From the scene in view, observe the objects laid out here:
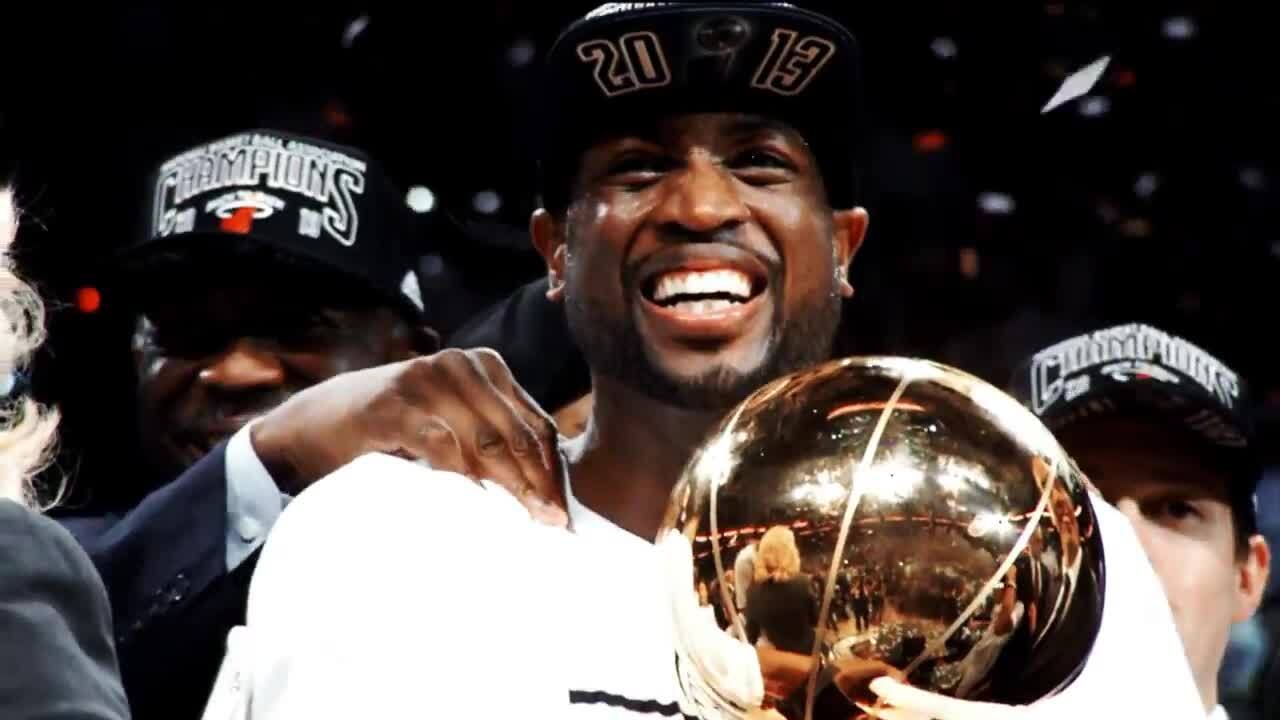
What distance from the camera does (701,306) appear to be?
6.29 feet

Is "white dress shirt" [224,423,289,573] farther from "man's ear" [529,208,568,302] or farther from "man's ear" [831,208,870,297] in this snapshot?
"man's ear" [831,208,870,297]

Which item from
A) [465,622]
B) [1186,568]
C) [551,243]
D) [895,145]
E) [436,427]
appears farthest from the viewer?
[895,145]

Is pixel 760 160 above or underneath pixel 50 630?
above

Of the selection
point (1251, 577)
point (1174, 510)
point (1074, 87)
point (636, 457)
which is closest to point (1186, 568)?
point (1174, 510)

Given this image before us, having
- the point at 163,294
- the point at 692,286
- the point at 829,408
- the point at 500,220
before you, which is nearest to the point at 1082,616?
the point at 829,408

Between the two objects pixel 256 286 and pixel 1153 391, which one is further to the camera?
pixel 1153 391

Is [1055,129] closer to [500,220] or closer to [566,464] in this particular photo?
[500,220]

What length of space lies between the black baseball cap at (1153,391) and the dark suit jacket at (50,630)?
1.72 m

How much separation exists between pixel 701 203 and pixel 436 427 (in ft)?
1.05

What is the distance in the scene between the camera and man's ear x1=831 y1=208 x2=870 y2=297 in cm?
212

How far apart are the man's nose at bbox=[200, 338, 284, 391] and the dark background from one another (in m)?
0.51

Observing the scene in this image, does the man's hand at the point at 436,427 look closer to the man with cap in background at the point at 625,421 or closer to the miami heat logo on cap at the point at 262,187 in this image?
the man with cap in background at the point at 625,421

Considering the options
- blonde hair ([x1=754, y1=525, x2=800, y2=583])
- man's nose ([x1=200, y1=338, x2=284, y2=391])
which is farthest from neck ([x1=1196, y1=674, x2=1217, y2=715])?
blonde hair ([x1=754, y1=525, x2=800, y2=583])

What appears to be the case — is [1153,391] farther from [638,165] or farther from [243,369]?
[243,369]
